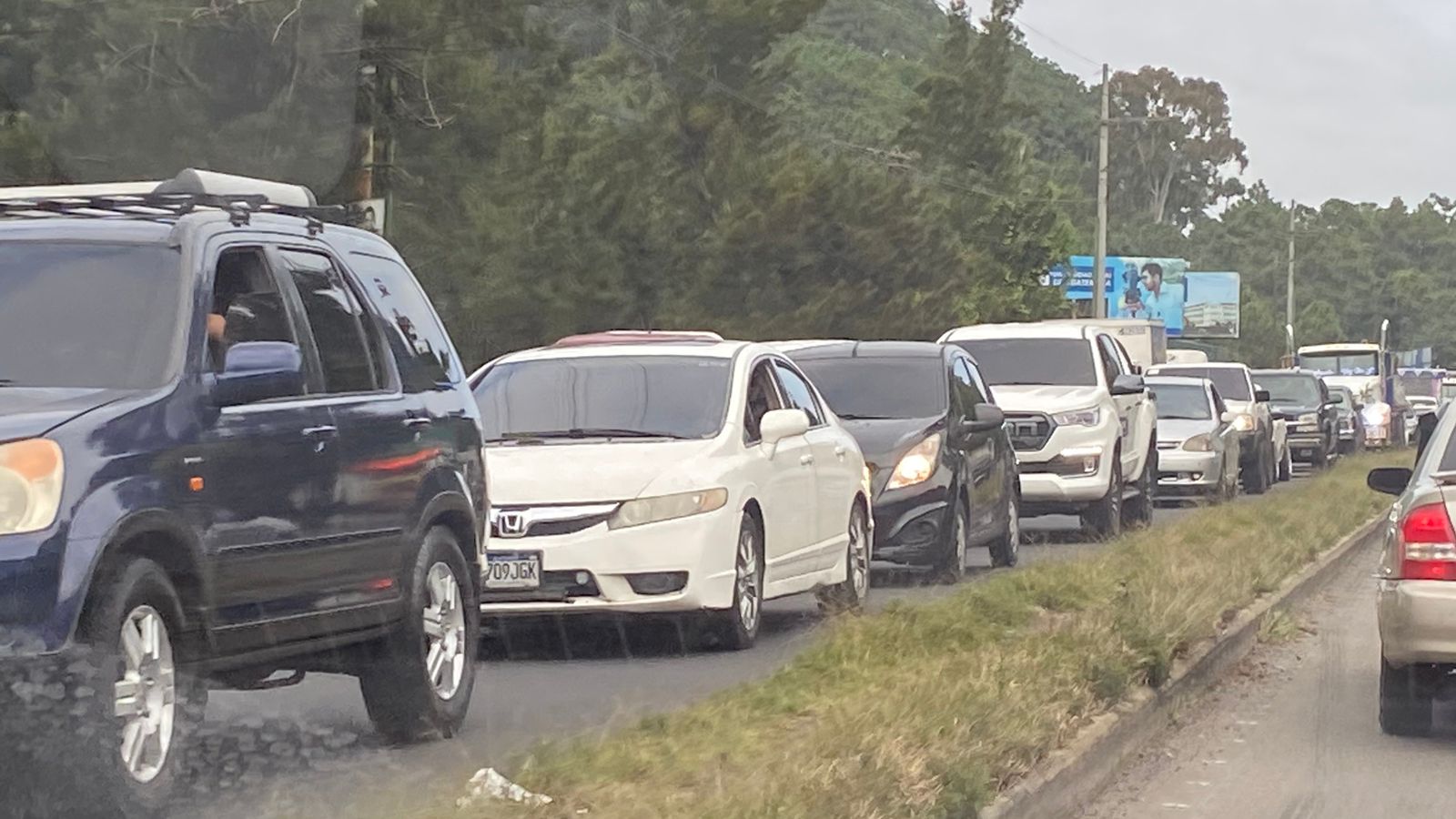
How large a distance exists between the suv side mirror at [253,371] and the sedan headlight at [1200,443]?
20.5m

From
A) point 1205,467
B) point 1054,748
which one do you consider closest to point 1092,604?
point 1054,748

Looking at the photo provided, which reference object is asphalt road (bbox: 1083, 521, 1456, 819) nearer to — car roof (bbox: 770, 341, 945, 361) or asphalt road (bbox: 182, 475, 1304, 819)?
asphalt road (bbox: 182, 475, 1304, 819)

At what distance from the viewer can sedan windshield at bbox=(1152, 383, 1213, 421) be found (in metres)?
27.5

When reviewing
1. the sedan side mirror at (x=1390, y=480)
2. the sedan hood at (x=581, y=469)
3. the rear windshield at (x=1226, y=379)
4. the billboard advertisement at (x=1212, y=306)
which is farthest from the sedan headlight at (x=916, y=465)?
the billboard advertisement at (x=1212, y=306)

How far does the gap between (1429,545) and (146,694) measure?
15.5ft

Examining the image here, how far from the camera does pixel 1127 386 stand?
20.3m

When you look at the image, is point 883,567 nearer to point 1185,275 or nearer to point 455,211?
point 455,211

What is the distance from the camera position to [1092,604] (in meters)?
11.7

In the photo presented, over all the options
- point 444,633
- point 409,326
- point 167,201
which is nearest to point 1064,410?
point 409,326

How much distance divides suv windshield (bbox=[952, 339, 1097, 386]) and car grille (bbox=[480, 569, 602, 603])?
414 inches

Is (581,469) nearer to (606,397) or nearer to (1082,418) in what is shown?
(606,397)

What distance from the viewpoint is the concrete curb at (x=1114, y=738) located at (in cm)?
708

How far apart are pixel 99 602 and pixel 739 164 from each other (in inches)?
1630

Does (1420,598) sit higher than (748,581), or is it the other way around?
(1420,598)
